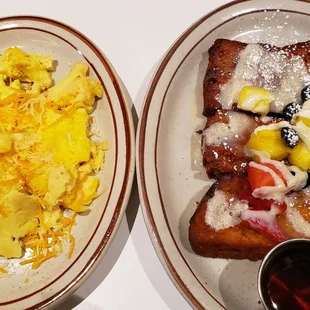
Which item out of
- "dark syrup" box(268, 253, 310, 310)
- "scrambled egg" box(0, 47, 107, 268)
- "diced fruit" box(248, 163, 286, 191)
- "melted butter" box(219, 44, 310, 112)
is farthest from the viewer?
"melted butter" box(219, 44, 310, 112)

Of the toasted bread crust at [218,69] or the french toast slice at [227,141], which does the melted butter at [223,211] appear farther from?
the toasted bread crust at [218,69]

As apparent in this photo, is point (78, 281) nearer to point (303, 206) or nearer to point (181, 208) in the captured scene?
point (181, 208)

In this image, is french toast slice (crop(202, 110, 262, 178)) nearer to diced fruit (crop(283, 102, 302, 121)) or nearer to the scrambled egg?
diced fruit (crop(283, 102, 302, 121))

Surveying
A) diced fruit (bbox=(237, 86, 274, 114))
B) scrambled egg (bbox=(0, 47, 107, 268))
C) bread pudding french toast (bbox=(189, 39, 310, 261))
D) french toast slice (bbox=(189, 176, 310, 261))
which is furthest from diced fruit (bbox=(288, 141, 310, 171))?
scrambled egg (bbox=(0, 47, 107, 268))

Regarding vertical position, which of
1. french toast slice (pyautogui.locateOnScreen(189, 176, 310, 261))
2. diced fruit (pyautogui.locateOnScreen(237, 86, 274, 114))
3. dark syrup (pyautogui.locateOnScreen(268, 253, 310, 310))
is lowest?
dark syrup (pyautogui.locateOnScreen(268, 253, 310, 310))

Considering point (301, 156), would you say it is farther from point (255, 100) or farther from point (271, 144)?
point (255, 100)

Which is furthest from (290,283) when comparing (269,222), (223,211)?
(223,211)

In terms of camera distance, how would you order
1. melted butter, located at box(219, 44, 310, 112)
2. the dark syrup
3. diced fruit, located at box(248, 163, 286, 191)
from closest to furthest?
the dark syrup, diced fruit, located at box(248, 163, 286, 191), melted butter, located at box(219, 44, 310, 112)
